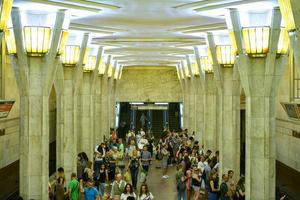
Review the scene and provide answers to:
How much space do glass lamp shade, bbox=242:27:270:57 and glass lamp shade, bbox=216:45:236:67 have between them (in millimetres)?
4919

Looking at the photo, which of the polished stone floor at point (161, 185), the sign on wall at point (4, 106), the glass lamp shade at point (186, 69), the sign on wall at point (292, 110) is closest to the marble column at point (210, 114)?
the polished stone floor at point (161, 185)

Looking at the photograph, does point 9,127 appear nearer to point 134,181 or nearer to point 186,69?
point 134,181

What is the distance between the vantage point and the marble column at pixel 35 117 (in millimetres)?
12781

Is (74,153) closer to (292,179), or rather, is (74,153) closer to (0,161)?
(0,161)

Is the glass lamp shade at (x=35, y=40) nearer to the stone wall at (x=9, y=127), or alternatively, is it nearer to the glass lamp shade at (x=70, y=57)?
the glass lamp shade at (x=70, y=57)

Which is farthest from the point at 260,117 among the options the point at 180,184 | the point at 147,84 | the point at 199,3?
the point at 147,84

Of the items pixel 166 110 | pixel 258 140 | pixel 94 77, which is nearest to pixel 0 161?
pixel 94 77

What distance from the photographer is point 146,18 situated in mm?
15562

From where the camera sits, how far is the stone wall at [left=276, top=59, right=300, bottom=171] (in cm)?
1886

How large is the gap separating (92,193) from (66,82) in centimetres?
614

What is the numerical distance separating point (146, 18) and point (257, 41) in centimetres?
433

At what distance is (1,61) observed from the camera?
59.4 feet

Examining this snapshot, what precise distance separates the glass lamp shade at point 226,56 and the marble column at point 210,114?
278 inches

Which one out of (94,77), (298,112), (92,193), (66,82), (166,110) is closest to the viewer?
(92,193)
